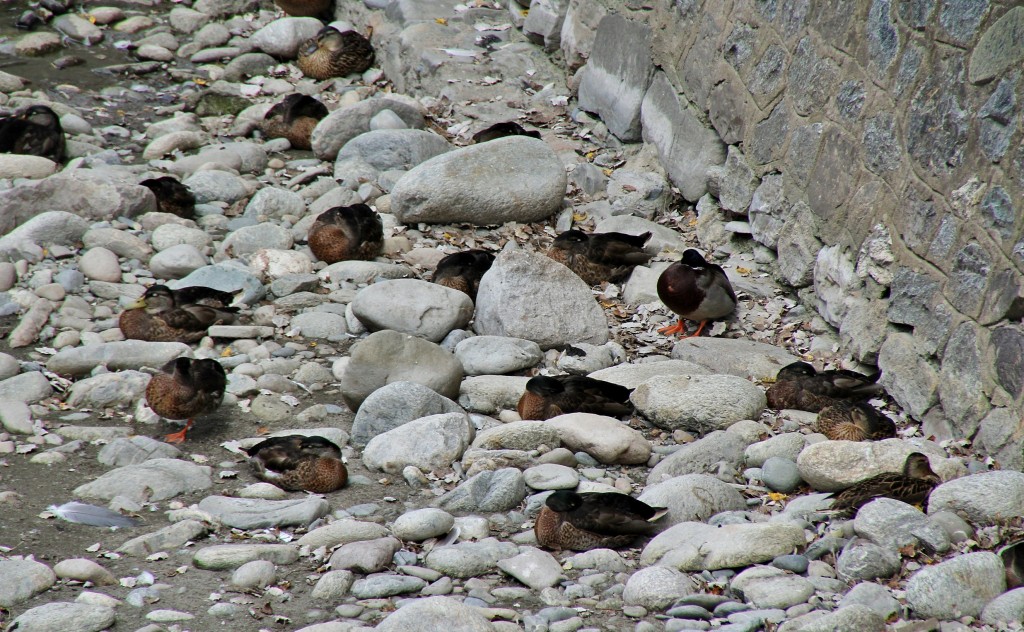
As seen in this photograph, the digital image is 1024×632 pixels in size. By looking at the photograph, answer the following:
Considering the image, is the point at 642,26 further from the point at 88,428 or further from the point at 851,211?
the point at 88,428

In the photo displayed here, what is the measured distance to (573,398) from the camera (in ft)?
18.7

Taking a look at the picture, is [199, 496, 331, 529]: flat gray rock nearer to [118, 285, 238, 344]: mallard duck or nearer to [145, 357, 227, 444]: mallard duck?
[145, 357, 227, 444]: mallard duck

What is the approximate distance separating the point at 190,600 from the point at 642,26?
21.0 ft

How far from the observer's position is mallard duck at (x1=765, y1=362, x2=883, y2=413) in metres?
5.57

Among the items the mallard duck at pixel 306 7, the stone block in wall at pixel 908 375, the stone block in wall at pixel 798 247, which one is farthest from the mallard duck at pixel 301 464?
the mallard duck at pixel 306 7

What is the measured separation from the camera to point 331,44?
11.4m

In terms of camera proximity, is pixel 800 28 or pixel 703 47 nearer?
pixel 800 28

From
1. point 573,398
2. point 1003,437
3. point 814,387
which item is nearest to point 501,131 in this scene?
point 573,398

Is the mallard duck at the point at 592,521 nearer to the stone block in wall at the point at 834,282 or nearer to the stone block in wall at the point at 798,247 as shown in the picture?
the stone block in wall at the point at 834,282

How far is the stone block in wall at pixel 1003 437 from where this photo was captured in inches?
180

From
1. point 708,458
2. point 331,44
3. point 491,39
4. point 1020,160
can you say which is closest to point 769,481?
point 708,458

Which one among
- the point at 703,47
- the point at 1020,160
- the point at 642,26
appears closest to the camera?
the point at 1020,160

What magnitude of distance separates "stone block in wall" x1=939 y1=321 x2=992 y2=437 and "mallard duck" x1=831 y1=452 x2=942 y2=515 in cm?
50

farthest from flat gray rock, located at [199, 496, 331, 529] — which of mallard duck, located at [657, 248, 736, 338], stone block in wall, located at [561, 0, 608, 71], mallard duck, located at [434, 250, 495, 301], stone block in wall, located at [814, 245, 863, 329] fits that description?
stone block in wall, located at [561, 0, 608, 71]
